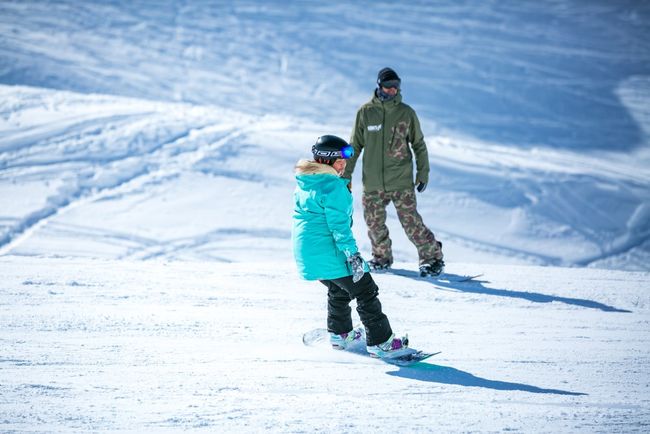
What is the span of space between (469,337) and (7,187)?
7.44 metres

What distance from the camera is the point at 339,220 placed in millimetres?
3631

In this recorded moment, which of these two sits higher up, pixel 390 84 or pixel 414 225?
pixel 390 84

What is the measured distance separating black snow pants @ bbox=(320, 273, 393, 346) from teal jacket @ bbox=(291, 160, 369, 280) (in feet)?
0.31

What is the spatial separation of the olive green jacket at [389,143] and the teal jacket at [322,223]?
191cm

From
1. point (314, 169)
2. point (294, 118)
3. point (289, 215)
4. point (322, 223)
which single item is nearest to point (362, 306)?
point (322, 223)

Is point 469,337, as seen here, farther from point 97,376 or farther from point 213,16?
point 213,16

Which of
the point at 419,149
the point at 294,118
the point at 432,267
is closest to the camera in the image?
the point at 419,149

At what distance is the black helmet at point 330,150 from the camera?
3.74m

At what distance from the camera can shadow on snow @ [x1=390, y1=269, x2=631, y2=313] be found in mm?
5312

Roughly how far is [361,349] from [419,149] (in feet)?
7.14

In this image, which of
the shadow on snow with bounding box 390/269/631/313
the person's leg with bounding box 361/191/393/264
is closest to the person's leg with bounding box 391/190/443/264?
the person's leg with bounding box 361/191/393/264

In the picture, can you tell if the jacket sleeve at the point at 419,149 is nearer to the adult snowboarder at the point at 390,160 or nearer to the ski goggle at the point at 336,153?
the adult snowboarder at the point at 390,160

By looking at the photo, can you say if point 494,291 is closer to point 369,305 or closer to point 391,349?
point 391,349

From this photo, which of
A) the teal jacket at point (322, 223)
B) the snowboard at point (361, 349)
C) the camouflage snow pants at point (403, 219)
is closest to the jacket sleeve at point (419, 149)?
the camouflage snow pants at point (403, 219)
